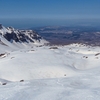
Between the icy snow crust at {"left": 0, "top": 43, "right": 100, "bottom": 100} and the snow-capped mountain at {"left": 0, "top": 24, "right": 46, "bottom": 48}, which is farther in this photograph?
the snow-capped mountain at {"left": 0, "top": 24, "right": 46, "bottom": 48}

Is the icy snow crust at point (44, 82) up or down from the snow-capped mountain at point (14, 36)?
up

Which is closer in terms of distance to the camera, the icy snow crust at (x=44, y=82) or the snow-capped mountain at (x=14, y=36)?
the icy snow crust at (x=44, y=82)

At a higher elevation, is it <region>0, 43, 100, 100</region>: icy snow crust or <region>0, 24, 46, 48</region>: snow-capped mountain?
<region>0, 43, 100, 100</region>: icy snow crust

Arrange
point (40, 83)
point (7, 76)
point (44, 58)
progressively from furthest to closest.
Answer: point (44, 58) → point (7, 76) → point (40, 83)

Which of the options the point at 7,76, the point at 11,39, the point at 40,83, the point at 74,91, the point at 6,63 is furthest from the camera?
the point at 11,39

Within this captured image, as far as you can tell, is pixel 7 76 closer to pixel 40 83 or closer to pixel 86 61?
pixel 40 83

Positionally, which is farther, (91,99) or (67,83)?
(67,83)

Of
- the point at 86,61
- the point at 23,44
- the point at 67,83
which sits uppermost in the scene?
the point at 67,83

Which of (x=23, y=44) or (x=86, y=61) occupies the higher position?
(x=86, y=61)

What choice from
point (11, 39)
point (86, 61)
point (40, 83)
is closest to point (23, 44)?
point (11, 39)

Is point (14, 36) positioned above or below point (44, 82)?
below

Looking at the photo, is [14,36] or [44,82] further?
[14,36]
